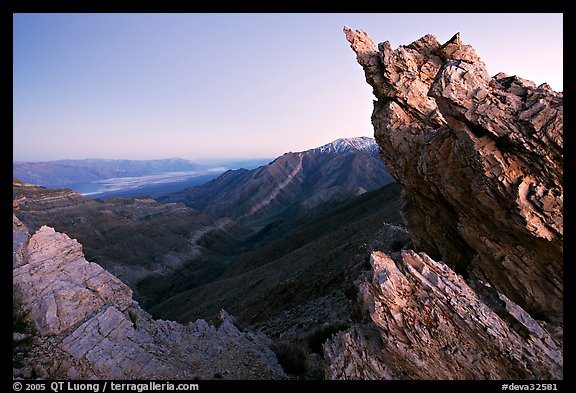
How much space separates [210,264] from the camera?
110 metres

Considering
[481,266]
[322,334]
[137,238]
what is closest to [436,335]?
[481,266]

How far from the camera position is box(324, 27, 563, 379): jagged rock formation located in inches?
404

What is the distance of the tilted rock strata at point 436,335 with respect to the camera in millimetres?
10180

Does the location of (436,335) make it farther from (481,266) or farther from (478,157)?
(478,157)

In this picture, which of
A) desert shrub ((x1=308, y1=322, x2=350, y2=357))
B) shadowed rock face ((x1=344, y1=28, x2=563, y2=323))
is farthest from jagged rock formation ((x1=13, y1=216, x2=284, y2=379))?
shadowed rock face ((x1=344, y1=28, x2=563, y2=323))

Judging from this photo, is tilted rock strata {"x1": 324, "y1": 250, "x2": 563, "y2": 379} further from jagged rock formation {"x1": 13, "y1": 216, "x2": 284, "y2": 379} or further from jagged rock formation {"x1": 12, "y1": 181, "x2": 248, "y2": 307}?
jagged rock formation {"x1": 12, "y1": 181, "x2": 248, "y2": 307}

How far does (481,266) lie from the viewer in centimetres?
1297

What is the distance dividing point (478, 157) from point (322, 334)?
546 inches

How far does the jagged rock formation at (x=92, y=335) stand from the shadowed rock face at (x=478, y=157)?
1041 cm

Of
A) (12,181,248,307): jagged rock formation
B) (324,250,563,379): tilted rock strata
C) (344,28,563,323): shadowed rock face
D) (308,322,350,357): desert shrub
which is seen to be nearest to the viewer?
(324,250,563,379): tilted rock strata

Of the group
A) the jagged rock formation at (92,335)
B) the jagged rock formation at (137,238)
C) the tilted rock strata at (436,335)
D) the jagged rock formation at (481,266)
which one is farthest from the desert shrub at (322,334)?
the jagged rock formation at (137,238)

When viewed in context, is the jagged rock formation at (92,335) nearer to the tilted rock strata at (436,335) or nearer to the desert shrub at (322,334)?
the desert shrub at (322,334)

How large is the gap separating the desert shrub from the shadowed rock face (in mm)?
7790
